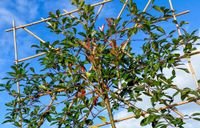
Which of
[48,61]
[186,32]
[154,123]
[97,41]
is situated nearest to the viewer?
[154,123]

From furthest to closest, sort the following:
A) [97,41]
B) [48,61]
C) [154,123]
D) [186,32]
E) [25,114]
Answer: [25,114], [48,61], [97,41], [186,32], [154,123]

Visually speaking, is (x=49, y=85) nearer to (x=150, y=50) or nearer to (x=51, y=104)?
(x=51, y=104)

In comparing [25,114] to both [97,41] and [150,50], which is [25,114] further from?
[150,50]

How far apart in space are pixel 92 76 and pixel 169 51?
0.81 meters

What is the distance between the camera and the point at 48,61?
398 cm

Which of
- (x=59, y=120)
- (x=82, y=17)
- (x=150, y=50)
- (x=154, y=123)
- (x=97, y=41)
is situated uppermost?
(x=82, y=17)

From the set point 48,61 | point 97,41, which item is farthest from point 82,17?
point 48,61

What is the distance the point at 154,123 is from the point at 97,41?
1062mm

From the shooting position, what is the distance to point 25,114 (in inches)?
172

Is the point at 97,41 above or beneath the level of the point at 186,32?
above

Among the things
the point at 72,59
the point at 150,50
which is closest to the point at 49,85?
the point at 72,59

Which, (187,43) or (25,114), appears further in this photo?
(25,114)

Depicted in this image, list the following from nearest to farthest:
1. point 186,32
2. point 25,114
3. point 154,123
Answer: point 154,123
point 186,32
point 25,114

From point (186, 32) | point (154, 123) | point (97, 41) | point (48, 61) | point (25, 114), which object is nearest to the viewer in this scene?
point (154, 123)
